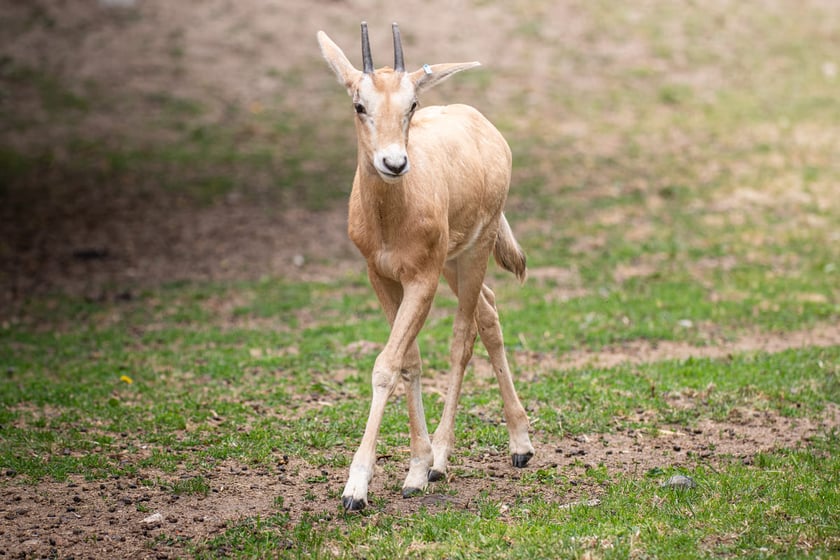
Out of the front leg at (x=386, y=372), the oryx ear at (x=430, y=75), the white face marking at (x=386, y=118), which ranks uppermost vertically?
the oryx ear at (x=430, y=75)

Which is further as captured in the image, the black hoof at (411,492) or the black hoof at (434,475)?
the black hoof at (434,475)

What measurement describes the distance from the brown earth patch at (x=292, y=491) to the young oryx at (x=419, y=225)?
28 centimetres

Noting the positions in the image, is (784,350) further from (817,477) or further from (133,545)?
(133,545)

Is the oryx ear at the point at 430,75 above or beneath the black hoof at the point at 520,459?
above

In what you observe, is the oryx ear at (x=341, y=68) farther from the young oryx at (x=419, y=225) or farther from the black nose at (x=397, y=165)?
the black nose at (x=397, y=165)

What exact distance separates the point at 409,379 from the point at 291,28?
676 inches

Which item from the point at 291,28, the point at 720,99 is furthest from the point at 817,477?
the point at 291,28

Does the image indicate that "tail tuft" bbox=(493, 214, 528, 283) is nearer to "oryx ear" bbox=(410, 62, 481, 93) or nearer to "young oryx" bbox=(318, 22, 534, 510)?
"young oryx" bbox=(318, 22, 534, 510)

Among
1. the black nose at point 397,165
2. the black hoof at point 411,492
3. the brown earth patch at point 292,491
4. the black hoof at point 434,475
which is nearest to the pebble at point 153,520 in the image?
the brown earth patch at point 292,491

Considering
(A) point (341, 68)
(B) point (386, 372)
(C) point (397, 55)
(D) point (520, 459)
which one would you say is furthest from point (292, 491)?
(C) point (397, 55)

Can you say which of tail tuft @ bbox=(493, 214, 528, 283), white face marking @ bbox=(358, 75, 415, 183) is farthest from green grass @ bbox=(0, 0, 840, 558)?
white face marking @ bbox=(358, 75, 415, 183)

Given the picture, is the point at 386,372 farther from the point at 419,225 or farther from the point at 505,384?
the point at 505,384

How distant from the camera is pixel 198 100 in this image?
2019 cm

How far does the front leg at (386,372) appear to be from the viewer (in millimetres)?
6160
